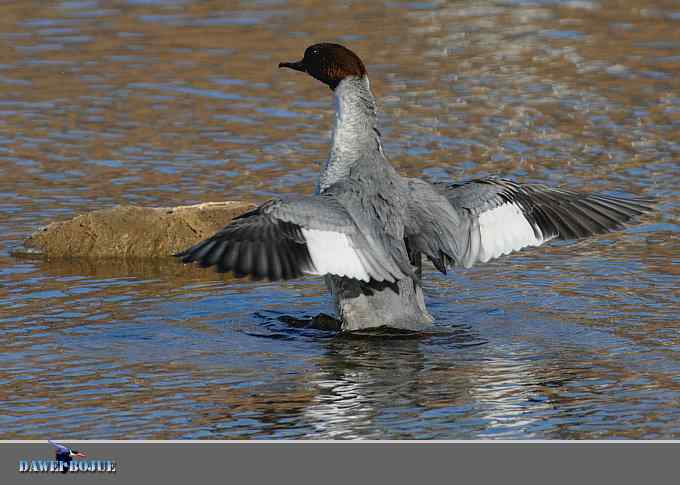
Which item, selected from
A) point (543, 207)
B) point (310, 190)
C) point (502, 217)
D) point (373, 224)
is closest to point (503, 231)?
point (502, 217)

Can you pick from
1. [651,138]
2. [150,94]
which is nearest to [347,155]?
[651,138]

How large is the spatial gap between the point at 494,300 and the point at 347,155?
1.51 metres

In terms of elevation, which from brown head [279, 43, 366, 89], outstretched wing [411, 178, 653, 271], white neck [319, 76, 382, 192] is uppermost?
brown head [279, 43, 366, 89]

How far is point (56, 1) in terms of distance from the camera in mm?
19906

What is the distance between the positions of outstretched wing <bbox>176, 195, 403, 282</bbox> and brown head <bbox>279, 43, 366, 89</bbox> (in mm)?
1395

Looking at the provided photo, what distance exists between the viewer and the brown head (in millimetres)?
9719

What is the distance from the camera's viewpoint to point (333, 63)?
32.0 feet

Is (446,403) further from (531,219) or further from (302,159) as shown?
(302,159)

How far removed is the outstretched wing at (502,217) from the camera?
9109mm
